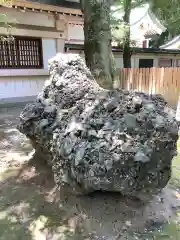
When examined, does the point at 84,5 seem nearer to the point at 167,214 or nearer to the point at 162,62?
the point at 167,214

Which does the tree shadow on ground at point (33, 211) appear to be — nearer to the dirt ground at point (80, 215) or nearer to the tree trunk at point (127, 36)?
the dirt ground at point (80, 215)

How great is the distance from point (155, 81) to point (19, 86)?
5.05 metres

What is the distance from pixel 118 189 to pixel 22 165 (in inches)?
84.4

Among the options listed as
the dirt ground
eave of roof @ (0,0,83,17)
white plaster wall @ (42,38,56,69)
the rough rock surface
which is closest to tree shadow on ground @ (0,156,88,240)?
the dirt ground

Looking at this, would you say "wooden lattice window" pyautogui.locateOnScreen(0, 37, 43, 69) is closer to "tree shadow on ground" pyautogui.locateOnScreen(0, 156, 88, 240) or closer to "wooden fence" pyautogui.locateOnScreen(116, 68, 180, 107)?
"wooden fence" pyautogui.locateOnScreen(116, 68, 180, 107)

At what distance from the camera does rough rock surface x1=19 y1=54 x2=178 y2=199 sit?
2965 millimetres

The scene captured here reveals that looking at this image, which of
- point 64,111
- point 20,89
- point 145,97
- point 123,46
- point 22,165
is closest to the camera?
point 145,97

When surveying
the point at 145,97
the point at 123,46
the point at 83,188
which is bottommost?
the point at 83,188

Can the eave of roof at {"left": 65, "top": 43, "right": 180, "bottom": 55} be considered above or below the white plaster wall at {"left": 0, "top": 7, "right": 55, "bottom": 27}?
below

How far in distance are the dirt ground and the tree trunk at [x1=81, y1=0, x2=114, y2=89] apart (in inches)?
134

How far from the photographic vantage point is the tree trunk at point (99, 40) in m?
6.88

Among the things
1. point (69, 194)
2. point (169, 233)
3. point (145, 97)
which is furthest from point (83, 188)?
point (145, 97)

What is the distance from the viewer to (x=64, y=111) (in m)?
3.84

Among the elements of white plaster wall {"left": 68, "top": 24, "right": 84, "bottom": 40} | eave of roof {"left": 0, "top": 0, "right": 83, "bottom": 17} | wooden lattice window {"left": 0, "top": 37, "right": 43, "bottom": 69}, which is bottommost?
wooden lattice window {"left": 0, "top": 37, "right": 43, "bottom": 69}
